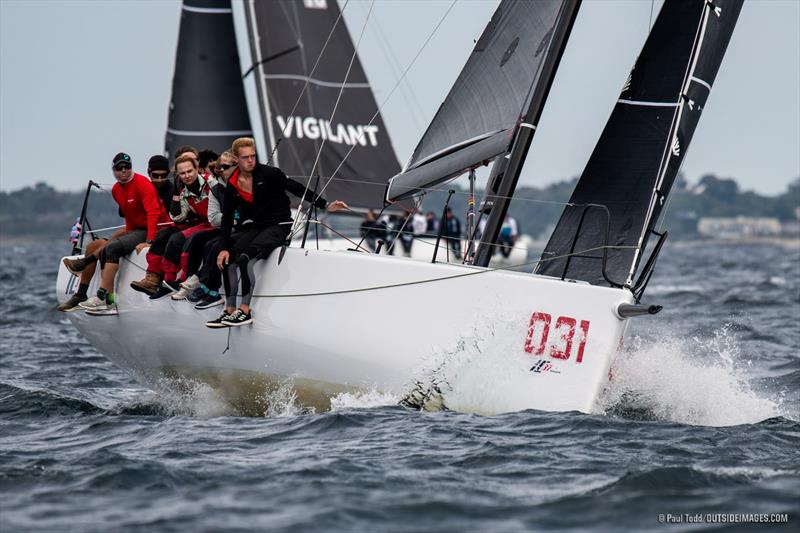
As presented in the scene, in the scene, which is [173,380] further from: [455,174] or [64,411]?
[455,174]

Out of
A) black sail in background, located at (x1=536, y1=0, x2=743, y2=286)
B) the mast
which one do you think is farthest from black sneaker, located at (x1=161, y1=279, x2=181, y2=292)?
black sail in background, located at (x1=536, y1=0, x2=743, y2=286)

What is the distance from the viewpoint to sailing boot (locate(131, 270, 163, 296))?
727 cm

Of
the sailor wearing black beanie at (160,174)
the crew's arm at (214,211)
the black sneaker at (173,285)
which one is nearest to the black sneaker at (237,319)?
the crew's arm at (214,211)

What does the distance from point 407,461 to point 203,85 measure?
1048 centimetres

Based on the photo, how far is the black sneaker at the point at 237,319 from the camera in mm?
6707

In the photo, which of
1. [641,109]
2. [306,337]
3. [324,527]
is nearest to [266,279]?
[306,337]

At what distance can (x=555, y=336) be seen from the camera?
20.0ft

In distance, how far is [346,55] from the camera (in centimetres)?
1534

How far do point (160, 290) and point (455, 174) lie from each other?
2.01 metres

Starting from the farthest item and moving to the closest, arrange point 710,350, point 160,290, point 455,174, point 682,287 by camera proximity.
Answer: point 682,287, point 710,350, point 160,290, point 455,174

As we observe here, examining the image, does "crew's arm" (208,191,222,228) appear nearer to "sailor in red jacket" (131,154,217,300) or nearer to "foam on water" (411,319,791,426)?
"sailor in red jacket" (131,154,217,300)

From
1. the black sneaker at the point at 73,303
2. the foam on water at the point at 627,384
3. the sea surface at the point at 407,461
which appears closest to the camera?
the sea surface at the point at 407,461

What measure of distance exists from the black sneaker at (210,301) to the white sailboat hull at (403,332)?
0.09m

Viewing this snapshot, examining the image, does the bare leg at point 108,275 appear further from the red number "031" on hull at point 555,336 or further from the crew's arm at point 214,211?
the red number "031" on hull at point 555,336
